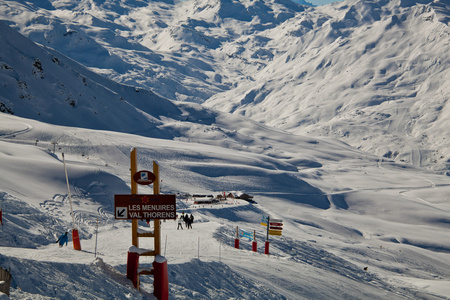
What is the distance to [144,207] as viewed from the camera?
493 inches

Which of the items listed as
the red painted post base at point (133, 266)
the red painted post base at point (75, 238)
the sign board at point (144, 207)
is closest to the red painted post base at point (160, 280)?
the red painted post base at point (133, 266)

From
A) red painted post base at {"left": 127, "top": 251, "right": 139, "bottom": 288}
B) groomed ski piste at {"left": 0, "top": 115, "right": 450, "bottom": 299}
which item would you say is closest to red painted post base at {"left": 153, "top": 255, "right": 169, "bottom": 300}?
groomed ski piste at {"left": 0, "top": 115, "right": 450, "bottom": 299}

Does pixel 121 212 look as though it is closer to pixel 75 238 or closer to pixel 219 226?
pixel 75 238

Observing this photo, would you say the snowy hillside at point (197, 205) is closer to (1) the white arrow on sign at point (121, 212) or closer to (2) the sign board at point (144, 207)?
(1) the white arrow on sign at point (121, 212)

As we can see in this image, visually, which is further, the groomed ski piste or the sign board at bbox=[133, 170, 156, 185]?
the groomed ski piste

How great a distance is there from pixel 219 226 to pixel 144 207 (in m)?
21.5

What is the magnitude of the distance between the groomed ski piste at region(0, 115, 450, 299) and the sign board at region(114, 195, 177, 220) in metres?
1.76

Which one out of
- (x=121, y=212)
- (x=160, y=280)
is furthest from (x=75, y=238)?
(x=160, y=280)

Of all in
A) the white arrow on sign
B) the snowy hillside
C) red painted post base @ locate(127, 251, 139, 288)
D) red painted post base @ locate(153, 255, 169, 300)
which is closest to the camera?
red painted post base @ locate(153, 255, 169, 300)

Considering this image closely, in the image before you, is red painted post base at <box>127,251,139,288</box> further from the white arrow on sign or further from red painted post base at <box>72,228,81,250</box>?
red painted post base at <box>72,228,81,250</box>

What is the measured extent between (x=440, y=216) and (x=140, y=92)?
9642cm

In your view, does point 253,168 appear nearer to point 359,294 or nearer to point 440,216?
point 440,216

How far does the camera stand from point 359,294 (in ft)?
74.2

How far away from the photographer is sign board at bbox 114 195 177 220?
12469 millimetres
